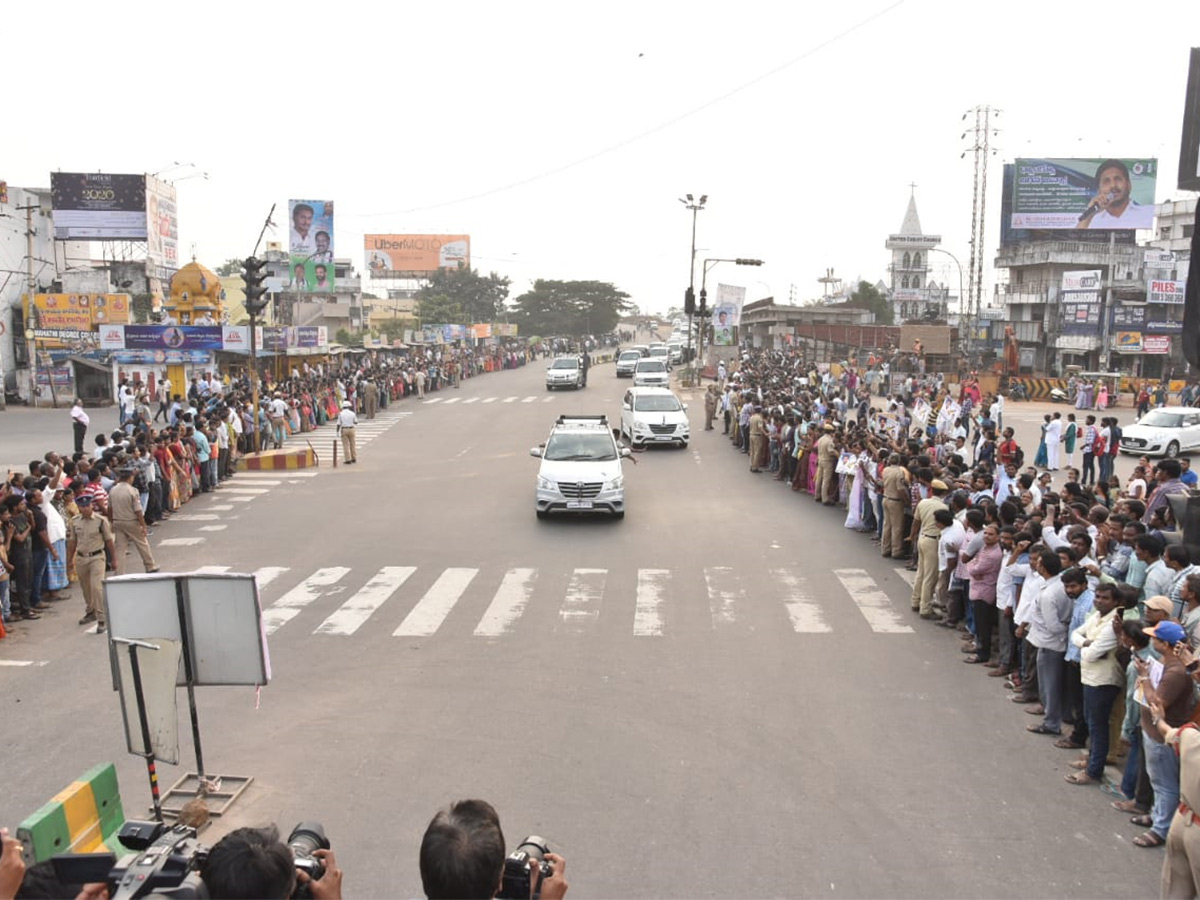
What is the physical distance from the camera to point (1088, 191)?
69.6 meters

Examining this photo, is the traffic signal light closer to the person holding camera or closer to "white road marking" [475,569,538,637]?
"white road marking" [475,569,538,637]

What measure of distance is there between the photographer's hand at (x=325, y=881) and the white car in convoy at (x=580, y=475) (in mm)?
12728

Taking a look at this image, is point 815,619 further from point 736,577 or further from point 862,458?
point 862,458

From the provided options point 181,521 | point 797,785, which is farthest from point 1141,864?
point 181,521

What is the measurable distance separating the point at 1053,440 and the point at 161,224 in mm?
45775

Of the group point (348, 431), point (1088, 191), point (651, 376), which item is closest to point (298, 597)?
point (348, 431)

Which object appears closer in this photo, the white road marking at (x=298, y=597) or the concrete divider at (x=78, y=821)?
the concrete divider at (x=78, y=821)

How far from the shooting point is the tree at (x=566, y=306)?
11762 centimetres

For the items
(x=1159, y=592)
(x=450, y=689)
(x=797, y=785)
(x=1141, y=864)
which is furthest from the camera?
(x=450, y=689)

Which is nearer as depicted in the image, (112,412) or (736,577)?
(736,577)

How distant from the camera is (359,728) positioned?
808 centimetres

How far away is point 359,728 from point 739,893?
12.3 ft

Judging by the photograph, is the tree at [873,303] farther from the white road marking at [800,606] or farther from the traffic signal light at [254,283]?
the white road marking at [800,606]

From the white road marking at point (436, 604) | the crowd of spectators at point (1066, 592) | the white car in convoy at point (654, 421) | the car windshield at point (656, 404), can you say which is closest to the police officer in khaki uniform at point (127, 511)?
the white road marking at point (436, 604)
